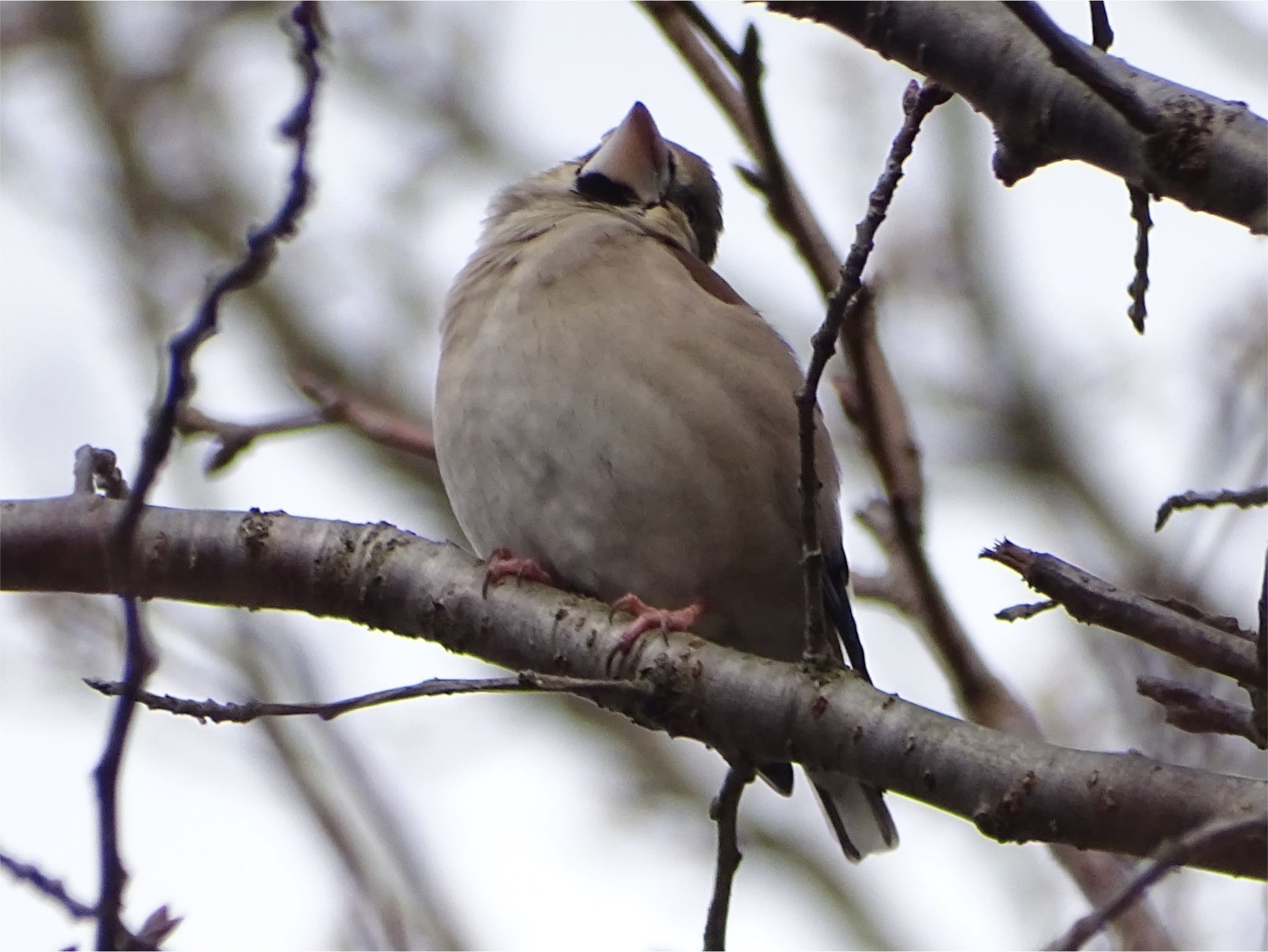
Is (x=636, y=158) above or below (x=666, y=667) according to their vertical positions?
above

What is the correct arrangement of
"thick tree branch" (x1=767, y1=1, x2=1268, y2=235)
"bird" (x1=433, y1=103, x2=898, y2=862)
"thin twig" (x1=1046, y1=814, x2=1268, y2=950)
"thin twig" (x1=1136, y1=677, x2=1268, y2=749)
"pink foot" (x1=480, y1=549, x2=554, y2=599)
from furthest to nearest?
Answer: "bird" (x1=433, y1=103, x2=898, y2=862) → "pink foot" (x1=480, y1=549, x2=554, y2=599) → "thick tree branch" (x1=767, y1=1, x2=1268, y2=235) → "thin twig" (x1=1136, y1=677, x2=1268, y2=749) → "thin twig" (x1=1046, y1=814, x2=1268, y2=950)

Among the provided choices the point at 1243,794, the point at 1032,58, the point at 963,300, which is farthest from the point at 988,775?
the point at 963,300

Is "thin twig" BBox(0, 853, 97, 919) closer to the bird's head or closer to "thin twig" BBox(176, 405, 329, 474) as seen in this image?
"thin twig" BBox(176, 405, 329, 474)

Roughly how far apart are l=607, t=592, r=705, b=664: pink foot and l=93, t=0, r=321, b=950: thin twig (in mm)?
1298

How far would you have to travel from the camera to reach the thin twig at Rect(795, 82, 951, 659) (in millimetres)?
2500

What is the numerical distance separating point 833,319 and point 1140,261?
69cm

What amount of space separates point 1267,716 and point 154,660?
5.10ft

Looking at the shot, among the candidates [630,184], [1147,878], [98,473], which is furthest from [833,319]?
[630,184]

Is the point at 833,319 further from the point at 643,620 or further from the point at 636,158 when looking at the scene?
the point at 636,158

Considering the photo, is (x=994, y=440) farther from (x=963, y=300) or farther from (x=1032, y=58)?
(x=1032, y=58)

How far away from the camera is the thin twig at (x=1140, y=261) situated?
2.83m

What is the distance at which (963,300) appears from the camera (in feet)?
27.9

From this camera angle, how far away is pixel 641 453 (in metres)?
3.79

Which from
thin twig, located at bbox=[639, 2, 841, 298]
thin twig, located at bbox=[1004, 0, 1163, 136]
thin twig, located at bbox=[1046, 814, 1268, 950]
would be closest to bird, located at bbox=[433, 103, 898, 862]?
thin twig, located at bbox=[639, 2, 841, 298]
